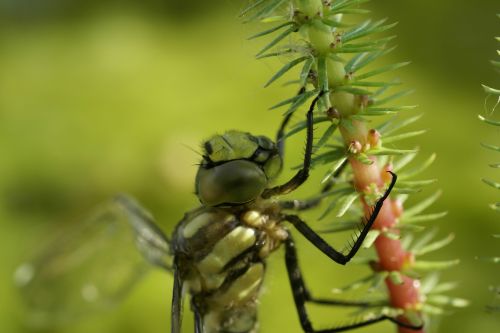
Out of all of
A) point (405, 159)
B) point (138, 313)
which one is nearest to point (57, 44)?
point (138, 313)

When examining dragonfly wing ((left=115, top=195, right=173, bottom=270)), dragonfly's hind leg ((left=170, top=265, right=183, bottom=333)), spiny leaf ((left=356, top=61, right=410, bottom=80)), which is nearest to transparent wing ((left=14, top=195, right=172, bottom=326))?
dragonfly wing ((left=115, top=195, right=173, bottom=270))

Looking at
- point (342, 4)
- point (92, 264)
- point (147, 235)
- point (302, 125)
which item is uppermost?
point (342, 4)

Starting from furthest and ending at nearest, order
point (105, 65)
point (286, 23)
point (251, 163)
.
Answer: point (105, 65) < point (251, 163) < point (286, 23)

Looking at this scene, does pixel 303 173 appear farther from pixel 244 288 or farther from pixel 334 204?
pixel 244 288

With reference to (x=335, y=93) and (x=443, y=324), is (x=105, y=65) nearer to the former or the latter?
(x=443, y=324)

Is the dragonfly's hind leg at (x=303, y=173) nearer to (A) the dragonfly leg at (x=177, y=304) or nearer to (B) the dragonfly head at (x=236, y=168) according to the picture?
(B) the dragonfly head at (x=236, y=168)

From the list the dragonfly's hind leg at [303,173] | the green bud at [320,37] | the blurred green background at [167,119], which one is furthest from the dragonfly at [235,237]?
the blurred green background at [167,119]

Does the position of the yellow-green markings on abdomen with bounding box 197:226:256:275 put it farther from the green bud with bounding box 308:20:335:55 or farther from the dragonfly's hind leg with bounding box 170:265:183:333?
the green bud with bounding box 308:20:335:55

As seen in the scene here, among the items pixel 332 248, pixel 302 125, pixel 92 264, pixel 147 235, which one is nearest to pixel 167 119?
pixel 92 264
